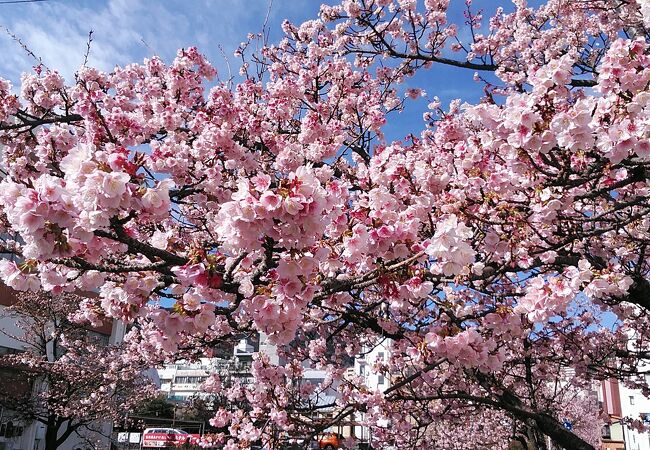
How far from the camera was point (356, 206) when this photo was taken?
3.37 m

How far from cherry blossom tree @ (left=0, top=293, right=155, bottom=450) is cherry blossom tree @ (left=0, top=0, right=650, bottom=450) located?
8.79 m

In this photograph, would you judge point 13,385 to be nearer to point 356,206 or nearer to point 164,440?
point 164,440

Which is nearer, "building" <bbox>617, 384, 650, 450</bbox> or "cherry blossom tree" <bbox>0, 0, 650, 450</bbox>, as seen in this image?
"cherry blossom tree" <bbox>0, 0, 650, 450</bbox>

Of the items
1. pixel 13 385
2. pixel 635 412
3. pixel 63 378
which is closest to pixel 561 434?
pixel 63 378

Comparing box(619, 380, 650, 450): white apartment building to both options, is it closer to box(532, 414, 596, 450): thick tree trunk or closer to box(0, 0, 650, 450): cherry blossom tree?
box(0, 0, 650, 450): cherry blossom tree

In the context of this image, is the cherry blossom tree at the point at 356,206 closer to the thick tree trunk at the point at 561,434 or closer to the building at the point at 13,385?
the thick tree trunk at the point at 561,434

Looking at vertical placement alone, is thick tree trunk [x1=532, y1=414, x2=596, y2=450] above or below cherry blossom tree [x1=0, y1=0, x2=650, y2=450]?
below

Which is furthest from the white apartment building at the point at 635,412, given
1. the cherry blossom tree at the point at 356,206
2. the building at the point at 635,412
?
the cherry blossom tree at the point at 356,206

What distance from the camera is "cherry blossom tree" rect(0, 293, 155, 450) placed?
48.4ft

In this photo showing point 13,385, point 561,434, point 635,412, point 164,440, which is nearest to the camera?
point 561,434

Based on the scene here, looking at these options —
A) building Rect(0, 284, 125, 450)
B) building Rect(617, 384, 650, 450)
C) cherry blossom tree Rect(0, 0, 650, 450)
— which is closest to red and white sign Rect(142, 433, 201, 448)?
building Rect(0, 284, 125, 450)

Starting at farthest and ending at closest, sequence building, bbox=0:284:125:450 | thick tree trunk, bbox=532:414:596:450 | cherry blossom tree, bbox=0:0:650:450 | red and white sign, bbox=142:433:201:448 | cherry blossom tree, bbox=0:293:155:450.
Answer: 1. red and white sign, bbox=142:433:201:448
2. building, bbox=0:284:125:450
3. cherry blossom tree, bbox=0:293:155:450
4. thick tree trunk, bbox=532:414:596:450
5. cherry blossom tree, bbox=0:0:650:450

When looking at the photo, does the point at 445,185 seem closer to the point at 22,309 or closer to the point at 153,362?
the point at 153,362

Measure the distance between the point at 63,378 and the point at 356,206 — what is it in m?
15.3
